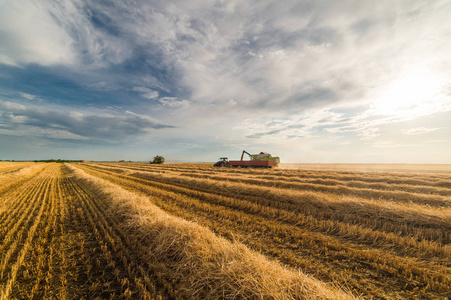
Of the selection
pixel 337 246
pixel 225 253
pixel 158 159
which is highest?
pixel 158 159

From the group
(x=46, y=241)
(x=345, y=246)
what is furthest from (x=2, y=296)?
(x=345, y=246)

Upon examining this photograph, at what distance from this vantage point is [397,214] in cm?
678

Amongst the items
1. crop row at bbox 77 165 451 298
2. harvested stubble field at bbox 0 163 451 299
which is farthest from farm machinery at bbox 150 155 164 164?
crop row at bbox 77 165 451 298

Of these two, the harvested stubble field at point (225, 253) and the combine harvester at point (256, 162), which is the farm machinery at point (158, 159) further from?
the harvested stubble field at point (225, 253)

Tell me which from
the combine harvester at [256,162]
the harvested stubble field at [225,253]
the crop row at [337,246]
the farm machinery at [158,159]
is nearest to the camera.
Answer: the harvested stubble field at [225,253]

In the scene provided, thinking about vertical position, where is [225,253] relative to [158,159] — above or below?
below

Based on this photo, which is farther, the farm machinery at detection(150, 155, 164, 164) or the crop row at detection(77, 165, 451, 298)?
the farm machinery at detection(150, 155, 164, 164)

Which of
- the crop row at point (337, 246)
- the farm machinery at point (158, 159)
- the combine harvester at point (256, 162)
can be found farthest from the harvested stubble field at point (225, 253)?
the farm machinery at point (158, 159)

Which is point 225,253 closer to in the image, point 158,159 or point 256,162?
point 256,162

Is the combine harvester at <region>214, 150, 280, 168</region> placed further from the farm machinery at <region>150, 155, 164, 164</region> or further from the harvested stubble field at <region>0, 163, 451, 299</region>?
the farm machinery at <region>150, 155, 164, 164</region>

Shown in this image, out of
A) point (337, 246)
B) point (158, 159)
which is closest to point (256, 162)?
point (337, 246)

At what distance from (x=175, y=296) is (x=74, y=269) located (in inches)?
103

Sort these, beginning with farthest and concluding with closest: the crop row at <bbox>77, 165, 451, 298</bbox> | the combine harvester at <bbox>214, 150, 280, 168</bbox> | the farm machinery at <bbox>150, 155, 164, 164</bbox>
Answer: the farm machinery at <bbox>150, 155, 164, 164</bbox> → the combine harvester at <bbox>214, 150, 280, 168</bbox> → the crop row at <bbox>77, 165, 451, 298</bbox>

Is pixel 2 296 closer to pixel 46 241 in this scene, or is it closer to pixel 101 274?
pixel 101 274
